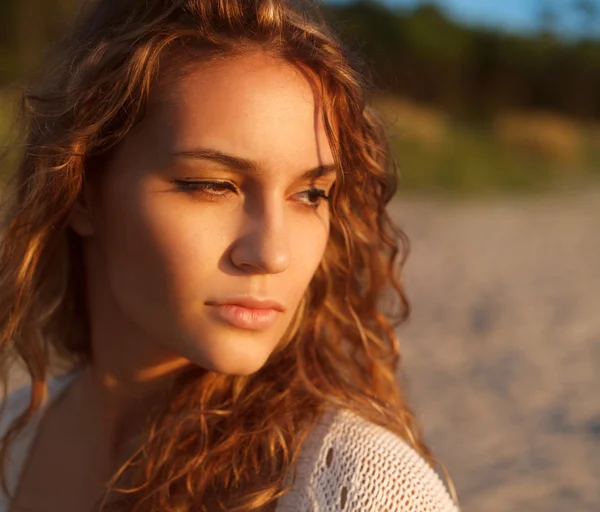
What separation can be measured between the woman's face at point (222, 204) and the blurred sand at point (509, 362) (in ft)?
9.64

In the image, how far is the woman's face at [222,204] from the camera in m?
1.84

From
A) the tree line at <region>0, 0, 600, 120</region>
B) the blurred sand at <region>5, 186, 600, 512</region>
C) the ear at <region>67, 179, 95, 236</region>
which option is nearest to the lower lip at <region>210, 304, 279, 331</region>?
the ear at <region>67, 179, 95, 236</region>

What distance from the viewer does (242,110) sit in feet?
6.01

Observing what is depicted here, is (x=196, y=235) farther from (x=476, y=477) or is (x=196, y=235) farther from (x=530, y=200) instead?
(x=530, y=200)

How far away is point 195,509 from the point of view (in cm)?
200

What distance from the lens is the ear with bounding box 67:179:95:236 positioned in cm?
215

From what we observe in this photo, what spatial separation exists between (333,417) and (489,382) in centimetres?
456

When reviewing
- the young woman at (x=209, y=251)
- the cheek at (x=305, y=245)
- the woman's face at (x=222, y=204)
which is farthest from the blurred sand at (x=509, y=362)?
the woman's face at (x=222, y=204)

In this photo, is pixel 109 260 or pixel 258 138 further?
pixel 109 260

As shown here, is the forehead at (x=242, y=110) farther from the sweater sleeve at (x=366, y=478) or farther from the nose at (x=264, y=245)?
the sweater sleeve at (x=366, y=478)

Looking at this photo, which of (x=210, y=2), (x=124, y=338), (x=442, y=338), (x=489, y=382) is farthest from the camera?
(x=442, y=338)

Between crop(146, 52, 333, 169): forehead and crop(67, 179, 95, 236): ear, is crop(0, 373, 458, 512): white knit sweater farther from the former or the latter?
crop(67, 179, 95, 236): ear

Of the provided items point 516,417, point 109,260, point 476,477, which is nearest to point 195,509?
point 109,260

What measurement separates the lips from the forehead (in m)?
0.32
